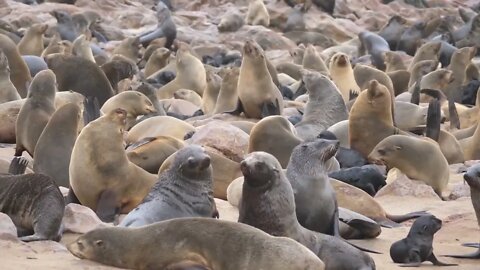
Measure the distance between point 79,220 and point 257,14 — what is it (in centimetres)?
2050

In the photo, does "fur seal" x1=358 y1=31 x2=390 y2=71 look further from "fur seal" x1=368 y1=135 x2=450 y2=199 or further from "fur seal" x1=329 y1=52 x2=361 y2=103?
"fur seal" x1=368 y1=135 x2=450 y2=199

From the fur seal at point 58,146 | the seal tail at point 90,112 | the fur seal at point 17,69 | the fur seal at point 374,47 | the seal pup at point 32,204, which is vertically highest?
the seal pup at point 32,204

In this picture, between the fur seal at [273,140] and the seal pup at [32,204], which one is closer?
the seal pup at [32,204]

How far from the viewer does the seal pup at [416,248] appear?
19.7ft

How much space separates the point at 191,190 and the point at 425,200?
2910mm

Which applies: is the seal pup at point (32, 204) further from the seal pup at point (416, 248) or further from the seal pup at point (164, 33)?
the seal pup at point (164, 33)

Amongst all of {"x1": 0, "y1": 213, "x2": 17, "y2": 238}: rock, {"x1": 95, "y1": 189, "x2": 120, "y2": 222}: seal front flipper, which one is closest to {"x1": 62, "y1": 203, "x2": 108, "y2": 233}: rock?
{"x1": 0, "y1": 213, "x2": 17, "y2": 238}: rock

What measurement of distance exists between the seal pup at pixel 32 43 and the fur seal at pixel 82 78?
4111 millimetres

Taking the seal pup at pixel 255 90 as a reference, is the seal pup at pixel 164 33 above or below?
below

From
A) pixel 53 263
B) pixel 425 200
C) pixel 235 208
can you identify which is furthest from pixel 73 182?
pixel 425 200

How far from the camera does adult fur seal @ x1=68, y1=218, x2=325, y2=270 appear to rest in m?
4.62

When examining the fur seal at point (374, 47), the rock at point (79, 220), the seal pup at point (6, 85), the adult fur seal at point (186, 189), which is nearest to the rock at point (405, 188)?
the adult fur seal at point (186, 189)

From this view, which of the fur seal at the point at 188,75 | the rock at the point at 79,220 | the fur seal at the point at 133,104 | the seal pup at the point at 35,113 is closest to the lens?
the rock at the point at 79,220

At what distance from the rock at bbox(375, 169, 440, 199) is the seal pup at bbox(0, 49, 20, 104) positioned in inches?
174
